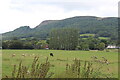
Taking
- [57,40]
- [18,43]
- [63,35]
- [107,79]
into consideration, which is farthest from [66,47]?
[107,79]

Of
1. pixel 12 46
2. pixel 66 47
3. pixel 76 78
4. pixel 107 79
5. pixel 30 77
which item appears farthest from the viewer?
pixel 66 47

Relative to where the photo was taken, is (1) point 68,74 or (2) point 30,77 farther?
(1) point 68,74

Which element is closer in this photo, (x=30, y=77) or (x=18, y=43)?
(x=30, y=77)

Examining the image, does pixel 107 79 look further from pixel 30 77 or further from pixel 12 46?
pixel 12 46

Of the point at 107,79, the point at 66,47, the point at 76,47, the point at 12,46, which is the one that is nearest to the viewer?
the point at 107,79

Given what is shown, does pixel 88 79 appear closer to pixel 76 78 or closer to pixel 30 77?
pixel 76 78

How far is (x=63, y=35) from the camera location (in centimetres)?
10612

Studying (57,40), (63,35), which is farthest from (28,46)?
(63,35)

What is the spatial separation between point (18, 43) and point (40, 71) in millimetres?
76485

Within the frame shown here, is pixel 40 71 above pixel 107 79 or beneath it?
above

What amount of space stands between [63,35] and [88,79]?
325ft

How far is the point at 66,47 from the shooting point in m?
94.6

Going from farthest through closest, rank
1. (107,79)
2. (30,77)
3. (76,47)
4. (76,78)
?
(76,47)
(107,79)
(76,78)
(30,77)

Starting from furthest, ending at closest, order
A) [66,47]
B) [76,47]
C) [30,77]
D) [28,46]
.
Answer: [76,47], [66,47], [28,46], [30,77]
